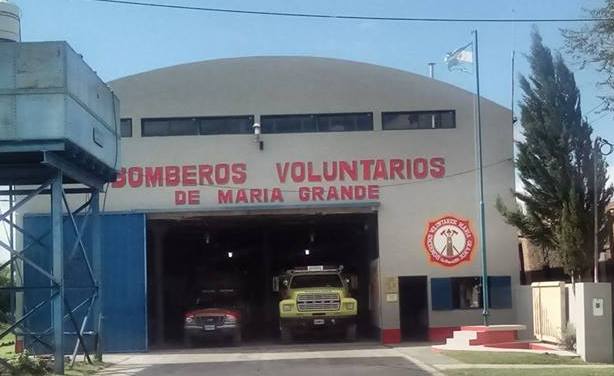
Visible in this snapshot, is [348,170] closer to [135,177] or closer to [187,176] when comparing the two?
[187,176]

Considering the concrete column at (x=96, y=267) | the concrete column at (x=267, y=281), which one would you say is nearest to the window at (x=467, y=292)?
the concrete column at (x=96, y=267)

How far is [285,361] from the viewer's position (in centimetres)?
2173

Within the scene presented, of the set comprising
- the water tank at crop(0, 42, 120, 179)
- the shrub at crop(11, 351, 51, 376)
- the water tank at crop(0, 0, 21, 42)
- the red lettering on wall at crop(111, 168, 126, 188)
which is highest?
the water tank at crop(0, 0, 21, 42)

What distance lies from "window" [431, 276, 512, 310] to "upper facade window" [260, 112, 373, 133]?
5.90 meters

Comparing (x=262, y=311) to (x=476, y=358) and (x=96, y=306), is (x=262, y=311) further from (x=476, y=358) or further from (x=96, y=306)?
(x=476, y=358)

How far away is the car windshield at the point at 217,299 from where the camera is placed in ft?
103

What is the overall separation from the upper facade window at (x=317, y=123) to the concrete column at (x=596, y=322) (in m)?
10.9

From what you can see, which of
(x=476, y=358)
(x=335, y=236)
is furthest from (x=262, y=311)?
(x=476, y=358)

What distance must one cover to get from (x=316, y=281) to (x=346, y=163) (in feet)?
13.8

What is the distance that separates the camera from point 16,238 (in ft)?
96.2

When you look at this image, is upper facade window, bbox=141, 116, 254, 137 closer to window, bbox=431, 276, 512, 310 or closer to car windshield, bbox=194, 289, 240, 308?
car windshield, bbox=194, 289, 240, 308

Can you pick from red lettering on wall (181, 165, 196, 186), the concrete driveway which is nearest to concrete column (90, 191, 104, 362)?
the concrete driveway

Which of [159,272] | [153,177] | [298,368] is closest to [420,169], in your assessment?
[153,177]

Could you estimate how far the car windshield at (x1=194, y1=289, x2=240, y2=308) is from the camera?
31.3 metres
